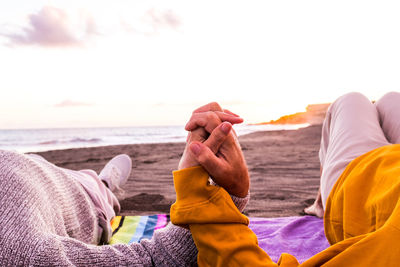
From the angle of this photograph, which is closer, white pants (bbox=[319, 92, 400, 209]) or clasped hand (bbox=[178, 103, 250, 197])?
clasped hand (bbox=[178, 103, 250, 197])

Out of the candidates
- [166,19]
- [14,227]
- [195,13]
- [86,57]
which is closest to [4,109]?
[86,57]

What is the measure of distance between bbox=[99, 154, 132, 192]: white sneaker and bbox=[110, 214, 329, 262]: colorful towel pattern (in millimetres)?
420

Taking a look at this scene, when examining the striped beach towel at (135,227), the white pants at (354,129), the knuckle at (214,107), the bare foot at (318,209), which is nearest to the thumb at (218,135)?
the knuckle at (214,107)

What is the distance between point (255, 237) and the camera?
78 centimetres

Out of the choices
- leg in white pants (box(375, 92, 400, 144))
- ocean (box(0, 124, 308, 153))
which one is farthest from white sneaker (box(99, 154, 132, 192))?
ocean (box(0, 124, 308, 153))

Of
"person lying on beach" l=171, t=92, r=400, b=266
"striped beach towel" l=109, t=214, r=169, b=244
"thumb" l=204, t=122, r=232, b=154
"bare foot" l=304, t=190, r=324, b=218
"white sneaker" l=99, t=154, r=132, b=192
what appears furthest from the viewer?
"white sneaker" l=99, t=154, r=132, b=192

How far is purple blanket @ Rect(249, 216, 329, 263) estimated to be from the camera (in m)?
1.33

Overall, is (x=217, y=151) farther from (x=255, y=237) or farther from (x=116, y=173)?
(x=116, y=173)

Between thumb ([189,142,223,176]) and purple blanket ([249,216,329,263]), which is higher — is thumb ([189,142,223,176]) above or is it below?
above

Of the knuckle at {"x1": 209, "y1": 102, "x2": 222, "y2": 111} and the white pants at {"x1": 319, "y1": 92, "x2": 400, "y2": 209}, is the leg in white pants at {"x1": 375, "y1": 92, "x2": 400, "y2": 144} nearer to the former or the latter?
the white pants at {"x1": 319, "y1": 92, "x2": 400, "y2": 209}

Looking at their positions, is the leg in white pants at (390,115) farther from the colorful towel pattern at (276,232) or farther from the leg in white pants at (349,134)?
the colorful towel pattern at (276,232)

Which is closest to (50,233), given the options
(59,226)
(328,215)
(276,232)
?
(59,226)

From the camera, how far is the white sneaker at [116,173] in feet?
7.09

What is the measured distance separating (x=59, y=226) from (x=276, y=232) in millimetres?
1061
